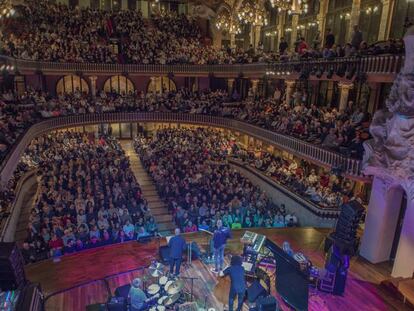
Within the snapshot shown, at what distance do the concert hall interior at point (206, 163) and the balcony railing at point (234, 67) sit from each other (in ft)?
0.29

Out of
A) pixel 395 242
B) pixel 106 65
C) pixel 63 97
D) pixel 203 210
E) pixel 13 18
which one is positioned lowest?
pixel 203 210

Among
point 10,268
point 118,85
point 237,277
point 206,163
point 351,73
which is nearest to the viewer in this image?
point 10,268

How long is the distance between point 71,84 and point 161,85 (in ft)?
22.9

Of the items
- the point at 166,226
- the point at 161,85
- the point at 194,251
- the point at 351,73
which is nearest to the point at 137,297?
the point at 194,251

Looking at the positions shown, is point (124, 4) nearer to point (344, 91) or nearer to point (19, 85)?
point (19, 85)

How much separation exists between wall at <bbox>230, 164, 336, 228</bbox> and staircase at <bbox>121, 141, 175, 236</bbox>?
487cm

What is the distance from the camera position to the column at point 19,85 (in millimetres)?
22203

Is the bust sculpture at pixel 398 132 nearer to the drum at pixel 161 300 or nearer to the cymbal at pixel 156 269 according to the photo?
the cymbal at pixel 156 269

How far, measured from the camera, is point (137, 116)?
2341cm

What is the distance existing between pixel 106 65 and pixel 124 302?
1948cm

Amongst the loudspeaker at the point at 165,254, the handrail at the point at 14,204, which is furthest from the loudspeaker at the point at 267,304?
the handrail at the point at 14,204

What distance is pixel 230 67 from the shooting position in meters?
24.5

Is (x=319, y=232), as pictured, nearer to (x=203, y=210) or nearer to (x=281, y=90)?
(x=203, y=210)

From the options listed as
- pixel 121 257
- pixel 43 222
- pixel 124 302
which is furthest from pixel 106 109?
pixel 124 302
